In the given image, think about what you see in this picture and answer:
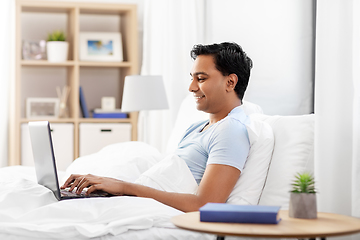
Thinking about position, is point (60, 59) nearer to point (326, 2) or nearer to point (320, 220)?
point (326, 2)

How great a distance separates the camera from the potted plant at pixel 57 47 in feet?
12.9

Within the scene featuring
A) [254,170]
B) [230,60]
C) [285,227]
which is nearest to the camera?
[285,227]

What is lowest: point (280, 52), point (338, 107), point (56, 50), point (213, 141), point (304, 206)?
point (304, 206)

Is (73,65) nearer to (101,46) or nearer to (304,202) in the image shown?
(101,46)

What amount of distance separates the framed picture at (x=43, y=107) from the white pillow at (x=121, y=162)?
65.3 inches

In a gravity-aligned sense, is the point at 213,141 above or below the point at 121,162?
above

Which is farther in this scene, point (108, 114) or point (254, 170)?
point (108, 114)

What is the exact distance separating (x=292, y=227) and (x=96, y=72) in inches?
139

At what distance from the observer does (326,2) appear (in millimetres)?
1406

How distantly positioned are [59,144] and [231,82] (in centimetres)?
235

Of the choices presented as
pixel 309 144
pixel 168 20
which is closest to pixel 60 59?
pixel 168 20

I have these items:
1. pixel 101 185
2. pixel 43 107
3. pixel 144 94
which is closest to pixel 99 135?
pixel 43 107

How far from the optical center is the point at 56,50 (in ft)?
12.9

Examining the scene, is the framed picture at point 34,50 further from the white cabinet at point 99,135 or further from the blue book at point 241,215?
the blue book at point 241,215
